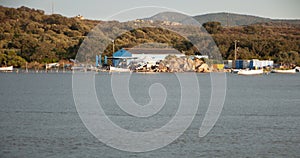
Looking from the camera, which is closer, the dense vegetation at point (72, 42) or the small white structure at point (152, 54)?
the small white structure at point (152, 54)

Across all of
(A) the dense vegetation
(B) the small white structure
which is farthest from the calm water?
(A) the dense vegetation

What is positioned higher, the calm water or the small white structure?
the small white structure

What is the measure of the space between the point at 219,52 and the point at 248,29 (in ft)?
129

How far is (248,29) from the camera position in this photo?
120 meters

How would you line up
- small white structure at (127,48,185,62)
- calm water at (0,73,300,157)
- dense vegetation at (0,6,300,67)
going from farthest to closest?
1. dense vegetation at (0,6,300,67)
2. small white structure at (127,48,185,62)
3. calm water at (0,73,300,157)

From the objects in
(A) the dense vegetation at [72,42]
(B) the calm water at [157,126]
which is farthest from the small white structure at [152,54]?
(B) the calm water at [157,126]

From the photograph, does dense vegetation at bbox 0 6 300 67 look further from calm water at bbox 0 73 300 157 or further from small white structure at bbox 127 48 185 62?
calm water at bbox 0 73 300 157

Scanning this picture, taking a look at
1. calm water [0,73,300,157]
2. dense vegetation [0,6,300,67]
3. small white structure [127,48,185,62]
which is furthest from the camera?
dense vegetation [0,6,300,67]

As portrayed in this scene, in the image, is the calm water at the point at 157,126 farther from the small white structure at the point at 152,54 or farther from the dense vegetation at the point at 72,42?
the dense vegetation at the point at 72,42

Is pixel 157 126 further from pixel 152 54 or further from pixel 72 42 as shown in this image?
pixel 72 42

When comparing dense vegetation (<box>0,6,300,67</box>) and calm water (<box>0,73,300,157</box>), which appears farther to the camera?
dense vegetation (<box>0,6,300,67</box>)

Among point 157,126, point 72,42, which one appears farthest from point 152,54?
point 157,126

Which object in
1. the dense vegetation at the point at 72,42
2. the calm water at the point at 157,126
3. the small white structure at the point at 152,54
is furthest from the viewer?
the dense vegetation at the point at 72,42

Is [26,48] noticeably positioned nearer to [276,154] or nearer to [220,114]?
[220,114]
